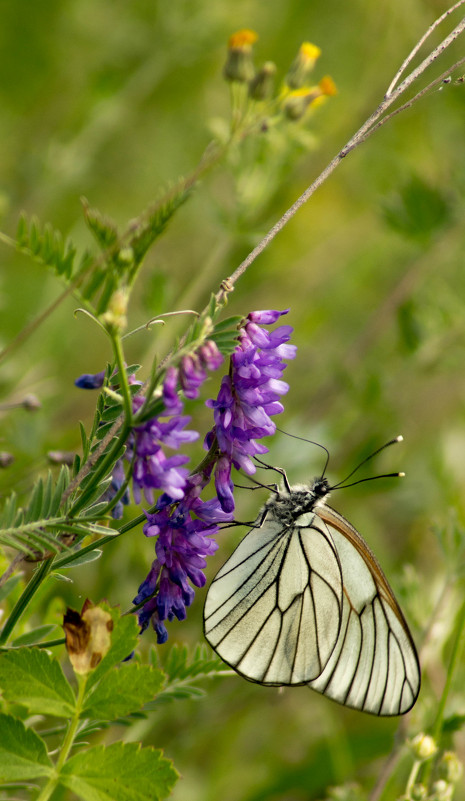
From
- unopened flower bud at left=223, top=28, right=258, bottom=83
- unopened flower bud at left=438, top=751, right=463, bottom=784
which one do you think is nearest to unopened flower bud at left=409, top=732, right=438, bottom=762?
unopened flower bud at left=438, top=751, right=463, bottom=784

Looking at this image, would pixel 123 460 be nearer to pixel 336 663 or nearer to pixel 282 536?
pixel 282 536

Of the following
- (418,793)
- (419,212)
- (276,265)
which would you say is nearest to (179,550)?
(418,793)

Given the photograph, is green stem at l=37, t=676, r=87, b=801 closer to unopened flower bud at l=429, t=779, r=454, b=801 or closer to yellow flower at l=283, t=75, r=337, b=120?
unopened flower bud at l=429, t=779, r=454, b=801

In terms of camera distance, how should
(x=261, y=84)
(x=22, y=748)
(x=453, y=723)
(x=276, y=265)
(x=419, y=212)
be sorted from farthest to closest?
1. (x=276, y=265)
2. (x=419, y=212)
3. (x=261, y=84)
4. (x=453, y=723)
5. (x=22, y=748)

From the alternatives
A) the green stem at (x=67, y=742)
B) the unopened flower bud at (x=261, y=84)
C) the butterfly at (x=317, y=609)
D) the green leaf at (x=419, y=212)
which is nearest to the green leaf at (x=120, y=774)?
the green stem at (x=67, y=742)

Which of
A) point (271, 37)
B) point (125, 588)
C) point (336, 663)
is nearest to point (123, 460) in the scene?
point (336, 663)

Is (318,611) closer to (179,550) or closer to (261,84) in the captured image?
(179,550)
